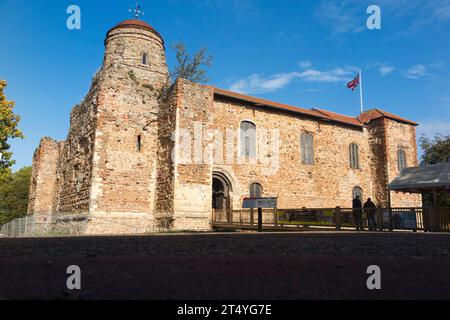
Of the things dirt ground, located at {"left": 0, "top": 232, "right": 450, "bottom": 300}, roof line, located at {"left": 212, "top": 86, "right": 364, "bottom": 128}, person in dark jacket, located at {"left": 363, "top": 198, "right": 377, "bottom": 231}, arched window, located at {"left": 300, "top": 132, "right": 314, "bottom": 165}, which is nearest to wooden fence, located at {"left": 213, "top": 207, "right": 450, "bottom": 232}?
person in dark jacket, located at {"left": 363, "top": 198, "right": 377, "bottom": 231}

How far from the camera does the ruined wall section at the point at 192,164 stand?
15816 mm

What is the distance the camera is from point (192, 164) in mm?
16453

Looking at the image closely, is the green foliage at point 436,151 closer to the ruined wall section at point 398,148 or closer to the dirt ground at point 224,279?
the ruined wall section at point 398,148

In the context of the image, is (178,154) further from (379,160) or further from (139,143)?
(379,160)

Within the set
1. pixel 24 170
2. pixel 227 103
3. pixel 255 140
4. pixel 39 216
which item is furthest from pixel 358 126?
pixel 24 170

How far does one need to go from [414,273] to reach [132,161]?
15136 millimetres

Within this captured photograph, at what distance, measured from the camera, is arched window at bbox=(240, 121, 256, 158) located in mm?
19927

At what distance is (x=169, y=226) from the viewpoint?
51.1 feet

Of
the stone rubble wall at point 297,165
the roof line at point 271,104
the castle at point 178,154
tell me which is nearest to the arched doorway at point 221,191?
the castle at point 178,154

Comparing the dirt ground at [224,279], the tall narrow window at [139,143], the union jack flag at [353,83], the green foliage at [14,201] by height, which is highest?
the union jack flag at [353,83]

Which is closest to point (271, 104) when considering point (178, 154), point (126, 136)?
point (178, 154)

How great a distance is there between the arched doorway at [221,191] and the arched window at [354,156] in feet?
34.8

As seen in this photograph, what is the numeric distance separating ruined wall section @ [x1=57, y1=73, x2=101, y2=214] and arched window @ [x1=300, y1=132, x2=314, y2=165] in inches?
514
